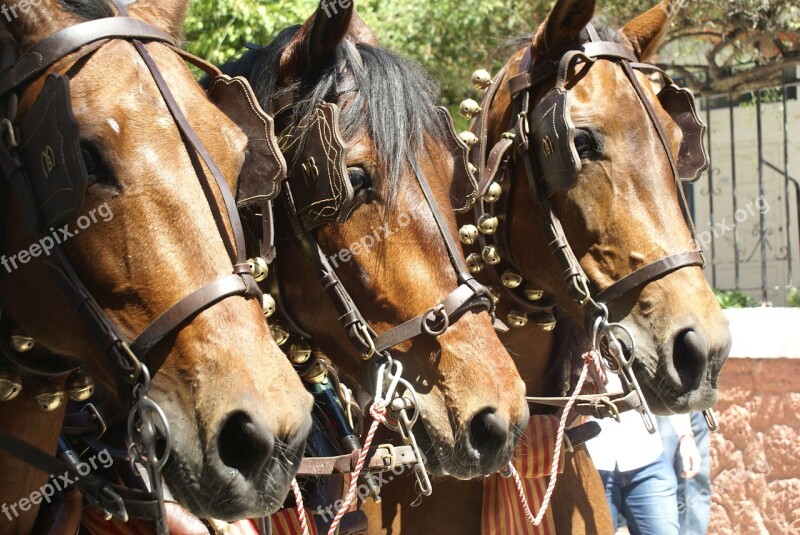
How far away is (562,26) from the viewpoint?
134 inches

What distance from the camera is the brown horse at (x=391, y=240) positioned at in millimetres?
2572

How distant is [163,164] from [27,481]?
813mm

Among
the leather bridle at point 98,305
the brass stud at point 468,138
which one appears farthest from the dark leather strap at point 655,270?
the leather bridle at point 98,305

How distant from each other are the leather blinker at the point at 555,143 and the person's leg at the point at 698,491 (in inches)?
108

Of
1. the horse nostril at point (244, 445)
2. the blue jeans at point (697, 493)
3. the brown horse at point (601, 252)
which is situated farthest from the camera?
the blue jeans at point (697, 493)

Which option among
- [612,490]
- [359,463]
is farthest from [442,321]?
[612,490]

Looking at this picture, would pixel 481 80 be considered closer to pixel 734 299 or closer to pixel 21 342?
pixel 21 342

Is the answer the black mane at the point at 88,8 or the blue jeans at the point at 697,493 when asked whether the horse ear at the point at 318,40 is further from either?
the blue jeans at the point at 697,493

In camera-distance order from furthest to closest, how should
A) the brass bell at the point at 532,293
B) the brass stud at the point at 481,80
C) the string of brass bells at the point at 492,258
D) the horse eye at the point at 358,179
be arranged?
the brass stud at the point at 481,80 → the brass bell at the point at 532,293 → the string of brass bells at the point at 492,258 → the horse eye at the point at 358,179

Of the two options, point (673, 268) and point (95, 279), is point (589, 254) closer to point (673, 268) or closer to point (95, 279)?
point (673, 268)

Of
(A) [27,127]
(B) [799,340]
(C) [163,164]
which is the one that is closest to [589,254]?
(C) [163,164]

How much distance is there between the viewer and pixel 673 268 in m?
3.04

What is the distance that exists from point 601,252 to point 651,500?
2.08 meters

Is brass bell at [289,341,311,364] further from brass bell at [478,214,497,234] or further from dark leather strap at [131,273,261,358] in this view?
dark leather strap at [131,273,261,358]
